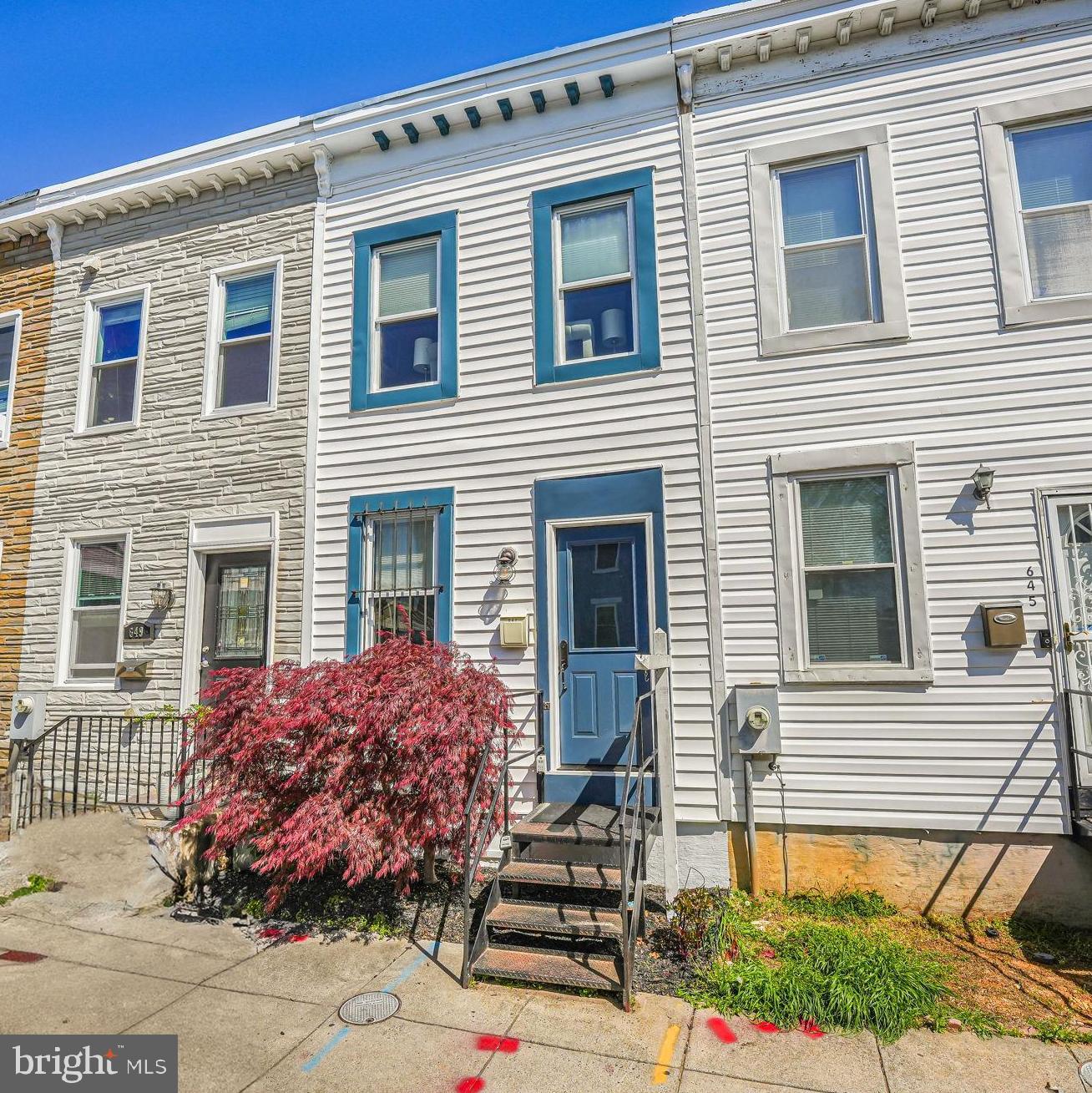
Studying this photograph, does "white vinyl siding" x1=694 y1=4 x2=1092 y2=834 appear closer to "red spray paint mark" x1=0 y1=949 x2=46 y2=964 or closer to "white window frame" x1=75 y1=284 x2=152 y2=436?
"red spray paint mark" x1=0 y1=949 x2=46 y2=964

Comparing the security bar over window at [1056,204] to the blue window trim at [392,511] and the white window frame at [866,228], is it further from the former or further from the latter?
the blue window trim at [392,511]

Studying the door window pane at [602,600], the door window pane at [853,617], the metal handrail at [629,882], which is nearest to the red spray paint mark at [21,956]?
the metal handrail at [629,882]

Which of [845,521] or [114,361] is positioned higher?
[114,361]

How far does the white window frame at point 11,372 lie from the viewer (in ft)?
29.6

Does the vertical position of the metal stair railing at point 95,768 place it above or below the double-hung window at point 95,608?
below

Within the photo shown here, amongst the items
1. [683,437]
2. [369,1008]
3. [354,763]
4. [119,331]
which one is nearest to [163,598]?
[119,331]

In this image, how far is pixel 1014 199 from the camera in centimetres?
591

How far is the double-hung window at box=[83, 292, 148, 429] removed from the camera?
339 inches

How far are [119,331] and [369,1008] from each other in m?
8.16

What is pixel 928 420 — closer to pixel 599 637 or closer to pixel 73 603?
pixel 599 637

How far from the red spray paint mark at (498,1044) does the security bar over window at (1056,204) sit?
6.48m

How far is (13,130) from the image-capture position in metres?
9.14

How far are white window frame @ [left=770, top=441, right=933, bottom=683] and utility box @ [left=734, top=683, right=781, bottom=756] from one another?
0.24m

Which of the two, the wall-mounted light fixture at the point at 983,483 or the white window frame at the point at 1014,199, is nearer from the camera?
the wall-mounted light fixture at the point at 983,483
